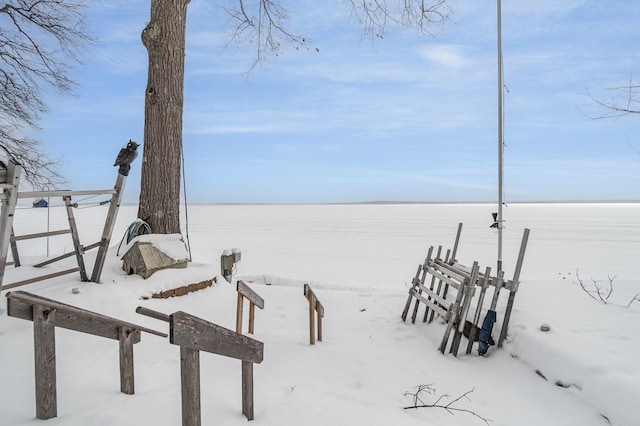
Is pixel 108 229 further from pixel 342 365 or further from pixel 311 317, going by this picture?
pixel 342 365

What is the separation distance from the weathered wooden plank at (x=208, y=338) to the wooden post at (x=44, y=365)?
1.06 meters

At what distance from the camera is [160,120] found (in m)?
6.41

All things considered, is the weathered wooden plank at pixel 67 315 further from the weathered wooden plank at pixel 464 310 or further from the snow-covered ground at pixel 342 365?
the weathered wooden plank at pixel 464 310

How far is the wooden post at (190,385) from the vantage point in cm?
213

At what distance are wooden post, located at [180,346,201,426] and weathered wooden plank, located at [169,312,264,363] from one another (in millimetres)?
58

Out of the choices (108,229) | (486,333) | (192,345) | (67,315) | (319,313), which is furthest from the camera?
(108,229)

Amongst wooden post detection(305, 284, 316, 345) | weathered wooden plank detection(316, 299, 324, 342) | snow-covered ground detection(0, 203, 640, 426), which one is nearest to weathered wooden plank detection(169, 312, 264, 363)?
snow-covered ground detection(0, 203, 640, 426)

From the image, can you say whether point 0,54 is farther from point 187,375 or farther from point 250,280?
point 187,375

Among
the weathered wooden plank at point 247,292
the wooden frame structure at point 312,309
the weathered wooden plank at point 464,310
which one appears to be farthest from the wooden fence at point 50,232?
the weathered wooden plank at point 464,310

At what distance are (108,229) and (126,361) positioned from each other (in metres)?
2.94

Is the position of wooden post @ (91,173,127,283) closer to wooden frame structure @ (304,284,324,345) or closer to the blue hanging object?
wooden frame structure @ (304,284,324,345)

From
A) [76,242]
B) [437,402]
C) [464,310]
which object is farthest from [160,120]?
[437,402]

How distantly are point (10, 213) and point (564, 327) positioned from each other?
6.37 m

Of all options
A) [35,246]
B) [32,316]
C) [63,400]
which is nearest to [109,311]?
[63,400]
